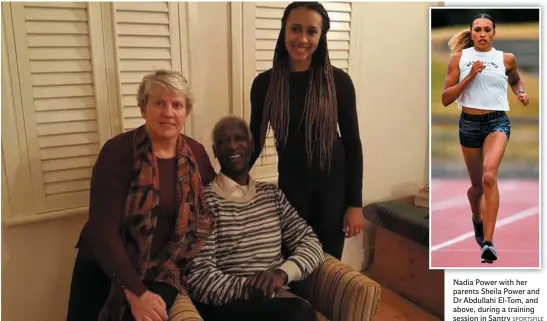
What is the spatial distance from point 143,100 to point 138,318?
1.61 feet

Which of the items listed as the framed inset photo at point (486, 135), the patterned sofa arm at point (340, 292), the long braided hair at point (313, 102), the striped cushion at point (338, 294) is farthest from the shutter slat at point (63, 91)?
the framed inset photo at point (486, 135)

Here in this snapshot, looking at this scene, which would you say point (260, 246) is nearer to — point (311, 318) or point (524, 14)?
point (311, 318)

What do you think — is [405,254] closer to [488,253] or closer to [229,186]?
[488,253]

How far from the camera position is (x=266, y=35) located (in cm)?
145

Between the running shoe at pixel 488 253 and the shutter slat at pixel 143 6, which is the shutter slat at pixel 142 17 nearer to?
the shutter slat at pixel 143 6

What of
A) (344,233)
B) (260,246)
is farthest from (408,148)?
(260,246)

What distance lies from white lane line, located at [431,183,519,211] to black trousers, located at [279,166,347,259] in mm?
251

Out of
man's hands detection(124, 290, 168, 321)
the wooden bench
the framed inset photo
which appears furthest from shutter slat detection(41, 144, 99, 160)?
the wooden bench

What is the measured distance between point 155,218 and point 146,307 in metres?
0.20

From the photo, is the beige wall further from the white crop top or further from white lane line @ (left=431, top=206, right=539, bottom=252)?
white lane line @ (left=431, top=206, right=539, bottom=252)

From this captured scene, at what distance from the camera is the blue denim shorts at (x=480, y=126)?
3.77 ft

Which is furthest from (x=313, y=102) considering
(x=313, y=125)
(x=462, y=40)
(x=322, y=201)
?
(x=462, y=40)

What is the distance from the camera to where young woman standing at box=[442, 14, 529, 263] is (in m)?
1.12

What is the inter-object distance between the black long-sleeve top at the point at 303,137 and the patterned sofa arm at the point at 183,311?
1.45 ft
